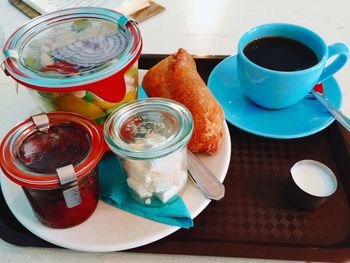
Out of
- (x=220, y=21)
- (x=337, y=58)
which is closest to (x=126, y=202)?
(x=337, y=58)

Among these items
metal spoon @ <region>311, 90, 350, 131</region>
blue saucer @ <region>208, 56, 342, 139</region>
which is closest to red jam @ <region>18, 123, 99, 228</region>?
blue saucer @ <region>208, 56, 342, 139</region>

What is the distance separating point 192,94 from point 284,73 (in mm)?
177

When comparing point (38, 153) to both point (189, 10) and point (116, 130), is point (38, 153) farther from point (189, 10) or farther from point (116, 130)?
point (189, 10)

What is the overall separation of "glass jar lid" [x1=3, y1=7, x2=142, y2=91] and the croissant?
→ 0.13m

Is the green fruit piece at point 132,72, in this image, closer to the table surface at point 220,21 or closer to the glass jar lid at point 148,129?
Result: the glass jar lid at point 148,129

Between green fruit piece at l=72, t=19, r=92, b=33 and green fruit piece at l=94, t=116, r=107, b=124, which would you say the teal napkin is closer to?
green fruit piece at l=94, t=116, r=107, b=124

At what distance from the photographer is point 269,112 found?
0.77 meters

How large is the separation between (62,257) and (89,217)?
0.24 feet

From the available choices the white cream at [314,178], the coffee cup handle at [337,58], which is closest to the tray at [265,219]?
the white cream at [314,178]

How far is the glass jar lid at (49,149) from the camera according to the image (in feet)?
1.55

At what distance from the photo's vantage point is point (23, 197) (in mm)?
587

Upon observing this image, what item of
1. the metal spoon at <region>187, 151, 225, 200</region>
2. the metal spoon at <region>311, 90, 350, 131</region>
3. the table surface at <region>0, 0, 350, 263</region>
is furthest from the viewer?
the table surface at <region>0, 0, 350, 263</region>

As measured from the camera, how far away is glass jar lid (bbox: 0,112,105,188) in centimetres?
47

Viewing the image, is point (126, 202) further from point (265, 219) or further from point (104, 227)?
point (265, 219)
